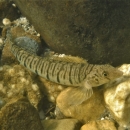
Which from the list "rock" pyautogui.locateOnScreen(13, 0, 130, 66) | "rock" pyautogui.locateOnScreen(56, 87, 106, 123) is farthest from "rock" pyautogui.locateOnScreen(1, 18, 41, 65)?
"rock" pyautogui.locateOnScreen(56, 87, 106, 123)

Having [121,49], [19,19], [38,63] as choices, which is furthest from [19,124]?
[19,19]

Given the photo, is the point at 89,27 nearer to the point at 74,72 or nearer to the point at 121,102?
the point at 74,72

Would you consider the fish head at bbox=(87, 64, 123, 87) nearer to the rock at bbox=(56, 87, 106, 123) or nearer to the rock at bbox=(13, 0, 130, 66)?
the rock at bbox=(56, 87, 106, 123)

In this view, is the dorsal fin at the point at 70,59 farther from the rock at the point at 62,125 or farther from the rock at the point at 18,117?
the rock at the point at 18,117

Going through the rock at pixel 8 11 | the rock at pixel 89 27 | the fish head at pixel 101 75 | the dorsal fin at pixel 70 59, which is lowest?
the fish head at pixel 101 75

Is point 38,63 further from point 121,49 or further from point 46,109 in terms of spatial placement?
point 121,49

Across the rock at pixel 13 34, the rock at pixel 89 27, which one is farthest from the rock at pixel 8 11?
the rock at pixel 89 27
